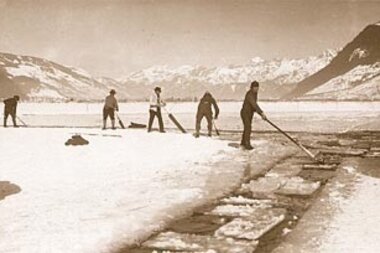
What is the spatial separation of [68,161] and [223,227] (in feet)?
17.8

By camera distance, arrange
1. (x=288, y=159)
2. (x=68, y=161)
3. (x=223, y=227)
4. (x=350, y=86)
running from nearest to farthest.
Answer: (x=223, y=227)
(x=68, y=161)
(x=288, y=159)
(x=350, y=86)

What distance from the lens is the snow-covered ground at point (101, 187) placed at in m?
→ 5.07

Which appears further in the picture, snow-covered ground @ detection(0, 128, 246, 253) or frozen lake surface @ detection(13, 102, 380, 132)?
frozen lake surface @ detection(13, 102, 380, 132)

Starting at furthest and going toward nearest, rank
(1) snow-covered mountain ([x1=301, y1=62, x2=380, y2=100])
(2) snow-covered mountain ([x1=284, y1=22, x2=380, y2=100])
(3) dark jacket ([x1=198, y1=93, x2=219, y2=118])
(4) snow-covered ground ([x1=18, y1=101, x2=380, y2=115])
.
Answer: (2) snow-covered mountain ([x1=284, y1=22, x2=380, y2=100]), (1) snow-covered mountain ([x1=301, y1=62, x2=380, y2=100]), (4) snow-covered ground ([x1=18, y1=101, x2=380, y2=115]), (3) dark jacket ([x1=198, y1=93, x2=219, y2=118])

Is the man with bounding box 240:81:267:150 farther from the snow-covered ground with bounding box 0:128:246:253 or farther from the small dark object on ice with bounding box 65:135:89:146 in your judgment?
the small dark object on ice with bounding box 65:135:89:146

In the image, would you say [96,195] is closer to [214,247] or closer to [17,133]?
[214,247]

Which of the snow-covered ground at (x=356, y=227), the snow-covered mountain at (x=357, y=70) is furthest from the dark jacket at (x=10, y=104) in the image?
the snow-covered mountain at (x=357, y=70)

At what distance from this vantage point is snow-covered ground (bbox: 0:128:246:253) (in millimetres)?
5069

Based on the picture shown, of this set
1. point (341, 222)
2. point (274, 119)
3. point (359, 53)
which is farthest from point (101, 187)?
point (359, 53)

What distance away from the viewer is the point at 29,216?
577 cm

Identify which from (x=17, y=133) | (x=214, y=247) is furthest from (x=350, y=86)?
(x=214, y=247)

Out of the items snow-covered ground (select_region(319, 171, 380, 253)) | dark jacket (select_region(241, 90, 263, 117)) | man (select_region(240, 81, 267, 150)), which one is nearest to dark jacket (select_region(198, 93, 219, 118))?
man (select_region(240, 81, 267, 150))

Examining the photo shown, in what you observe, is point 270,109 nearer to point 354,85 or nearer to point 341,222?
point 341,222

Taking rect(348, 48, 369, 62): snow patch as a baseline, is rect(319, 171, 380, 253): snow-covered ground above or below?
below
